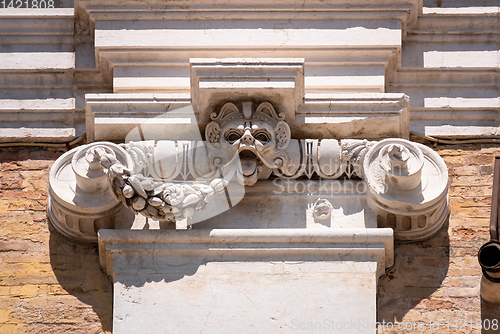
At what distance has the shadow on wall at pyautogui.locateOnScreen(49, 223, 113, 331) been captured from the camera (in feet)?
21.1

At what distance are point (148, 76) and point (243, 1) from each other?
849mm

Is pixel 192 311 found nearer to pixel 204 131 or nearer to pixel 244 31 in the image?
pixel 204 131

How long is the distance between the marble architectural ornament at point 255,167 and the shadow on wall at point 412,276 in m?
0.08

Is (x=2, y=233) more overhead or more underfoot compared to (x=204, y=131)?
more underfoot

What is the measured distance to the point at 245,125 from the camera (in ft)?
21.3

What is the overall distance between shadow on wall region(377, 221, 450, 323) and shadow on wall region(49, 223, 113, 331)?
167cm

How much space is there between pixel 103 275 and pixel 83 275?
0.13m

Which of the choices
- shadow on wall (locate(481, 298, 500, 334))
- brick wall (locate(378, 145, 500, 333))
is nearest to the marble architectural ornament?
brick wall (locate(378, 145, 500, 333))

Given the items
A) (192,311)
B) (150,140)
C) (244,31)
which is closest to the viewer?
(192,311)

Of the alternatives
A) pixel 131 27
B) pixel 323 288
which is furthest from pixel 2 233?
pixel 323 288

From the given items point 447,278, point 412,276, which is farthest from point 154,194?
point 447,278

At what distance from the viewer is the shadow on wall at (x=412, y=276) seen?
638 cm

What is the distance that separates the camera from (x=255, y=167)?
21.4ft

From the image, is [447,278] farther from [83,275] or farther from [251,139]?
[83,275]
